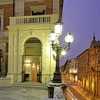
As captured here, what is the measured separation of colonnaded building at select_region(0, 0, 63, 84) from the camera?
18.3m

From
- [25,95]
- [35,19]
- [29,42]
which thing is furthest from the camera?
[29,42]

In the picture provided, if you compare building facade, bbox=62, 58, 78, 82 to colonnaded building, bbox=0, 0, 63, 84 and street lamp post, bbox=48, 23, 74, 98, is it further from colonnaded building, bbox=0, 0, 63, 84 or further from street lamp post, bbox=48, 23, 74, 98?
colonnaded building, bbox=0, 0, 63, 84

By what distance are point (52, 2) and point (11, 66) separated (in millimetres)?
5228

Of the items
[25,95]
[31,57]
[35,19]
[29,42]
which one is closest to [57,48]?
[25,95]

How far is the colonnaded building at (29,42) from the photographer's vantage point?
18.3 m

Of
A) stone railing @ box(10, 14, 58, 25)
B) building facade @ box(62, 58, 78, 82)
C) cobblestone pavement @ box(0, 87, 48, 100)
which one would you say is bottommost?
cobblestone pavement @ box(0, 87, 48, 100)

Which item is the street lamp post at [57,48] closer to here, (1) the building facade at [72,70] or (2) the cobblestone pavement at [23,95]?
(1) the building facade at [72,70]

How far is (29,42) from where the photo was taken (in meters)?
20.9

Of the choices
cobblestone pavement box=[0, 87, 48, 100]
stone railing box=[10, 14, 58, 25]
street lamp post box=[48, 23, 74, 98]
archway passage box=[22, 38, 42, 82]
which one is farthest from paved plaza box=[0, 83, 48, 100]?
stone railing box=[10, 14, 58, 25]

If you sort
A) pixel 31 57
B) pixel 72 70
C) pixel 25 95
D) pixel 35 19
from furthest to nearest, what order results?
pixel 31 57
pixel 35 19
pixel 25 95
pixel 72 70

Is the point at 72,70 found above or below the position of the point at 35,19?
below

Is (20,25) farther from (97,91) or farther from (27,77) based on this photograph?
(97,91)

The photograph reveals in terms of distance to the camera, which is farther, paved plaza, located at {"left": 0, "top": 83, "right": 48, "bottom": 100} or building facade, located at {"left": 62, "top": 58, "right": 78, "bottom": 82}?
paved plaza, located at {"left": 0, "top": 83, "right": 48, "bottom": 100}

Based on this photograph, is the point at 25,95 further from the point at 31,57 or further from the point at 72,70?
the point at 31,57
